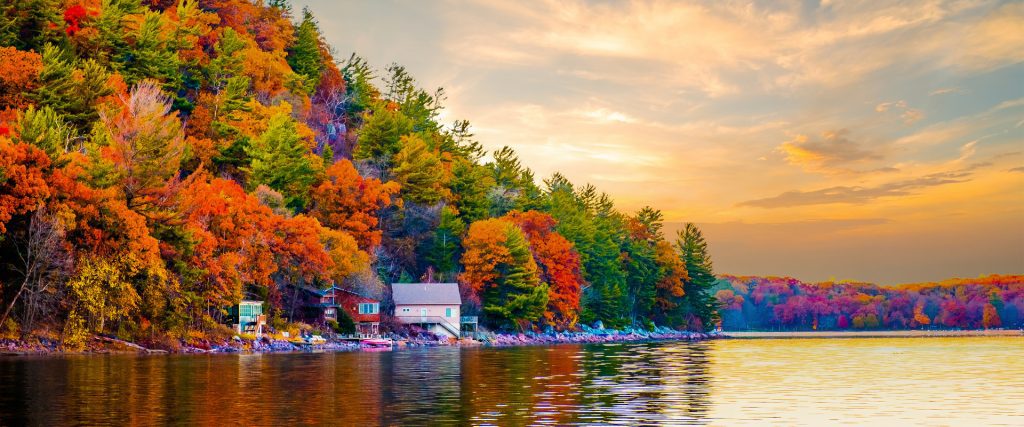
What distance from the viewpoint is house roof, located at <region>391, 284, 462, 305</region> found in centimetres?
10400

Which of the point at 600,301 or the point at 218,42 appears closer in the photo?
the point at 218,42

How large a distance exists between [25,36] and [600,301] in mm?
90268

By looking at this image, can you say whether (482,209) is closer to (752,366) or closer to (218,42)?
(218,42)

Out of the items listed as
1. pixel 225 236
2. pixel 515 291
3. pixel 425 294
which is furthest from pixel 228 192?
pixel 515 291

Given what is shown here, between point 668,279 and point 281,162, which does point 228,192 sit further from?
point 668,279

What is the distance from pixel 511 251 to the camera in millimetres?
112188

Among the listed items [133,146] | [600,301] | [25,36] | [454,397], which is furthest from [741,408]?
[600,301]

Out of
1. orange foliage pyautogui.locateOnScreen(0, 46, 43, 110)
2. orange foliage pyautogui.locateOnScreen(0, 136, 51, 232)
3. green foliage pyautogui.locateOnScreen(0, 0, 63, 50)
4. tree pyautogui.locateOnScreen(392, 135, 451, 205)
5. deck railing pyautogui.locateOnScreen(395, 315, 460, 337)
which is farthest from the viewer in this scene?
tree pyautogui.locateOnScreen(392, 135, 451, 205)

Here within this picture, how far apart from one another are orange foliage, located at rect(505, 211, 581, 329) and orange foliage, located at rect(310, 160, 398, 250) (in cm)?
3196

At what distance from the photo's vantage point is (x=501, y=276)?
113812 millimetres

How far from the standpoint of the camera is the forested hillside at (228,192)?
191 ft

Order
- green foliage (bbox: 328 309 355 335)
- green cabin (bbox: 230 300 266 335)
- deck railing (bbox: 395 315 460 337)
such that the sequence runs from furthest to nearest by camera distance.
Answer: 1. deck railing (bbox: 395 315 460 337)
2. green foliage (bbox: 328 309 355 335)
3. green cabin (bbox: 230 300 266 335)

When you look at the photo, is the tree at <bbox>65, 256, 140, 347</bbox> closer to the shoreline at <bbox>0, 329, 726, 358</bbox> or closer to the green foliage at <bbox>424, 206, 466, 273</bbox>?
the shoreline at <bbox>0, 329, 726, 358</bbox>

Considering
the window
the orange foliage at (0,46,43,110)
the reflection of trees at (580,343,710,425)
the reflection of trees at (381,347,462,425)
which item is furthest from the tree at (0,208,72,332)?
the window
